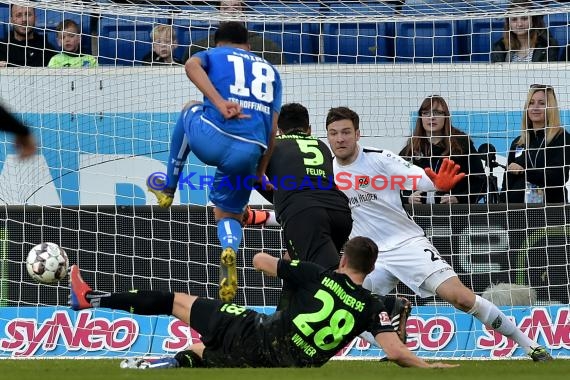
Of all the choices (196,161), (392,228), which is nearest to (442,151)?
(392,228)

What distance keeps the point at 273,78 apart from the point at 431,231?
3.69 meters

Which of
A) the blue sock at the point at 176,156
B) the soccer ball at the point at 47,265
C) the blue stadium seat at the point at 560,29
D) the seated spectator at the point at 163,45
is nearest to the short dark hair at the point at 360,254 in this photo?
the blue sock at the point at 176,156

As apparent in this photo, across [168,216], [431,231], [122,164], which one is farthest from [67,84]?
[431,231]

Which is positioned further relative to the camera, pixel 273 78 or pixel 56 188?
pixel 56 188

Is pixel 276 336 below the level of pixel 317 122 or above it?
below

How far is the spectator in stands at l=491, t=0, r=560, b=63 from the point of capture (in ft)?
46.9

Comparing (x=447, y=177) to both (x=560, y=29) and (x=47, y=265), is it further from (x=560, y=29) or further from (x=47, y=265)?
(x=560, y=29)

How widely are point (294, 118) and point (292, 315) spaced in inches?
101

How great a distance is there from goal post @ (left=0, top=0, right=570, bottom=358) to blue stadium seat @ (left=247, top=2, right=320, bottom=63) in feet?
0.10

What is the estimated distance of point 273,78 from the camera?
33.8 ft

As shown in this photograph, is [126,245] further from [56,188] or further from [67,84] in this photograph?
[67,84]

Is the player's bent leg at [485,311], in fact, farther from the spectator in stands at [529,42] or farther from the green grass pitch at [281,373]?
the spectator in stands at [529,42]

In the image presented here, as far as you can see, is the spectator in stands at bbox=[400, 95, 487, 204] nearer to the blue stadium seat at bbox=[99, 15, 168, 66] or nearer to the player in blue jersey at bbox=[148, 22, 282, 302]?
the blue stadium seat at bbox=[99, 15, 168, 66]

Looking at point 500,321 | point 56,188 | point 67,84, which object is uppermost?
point 67,84
